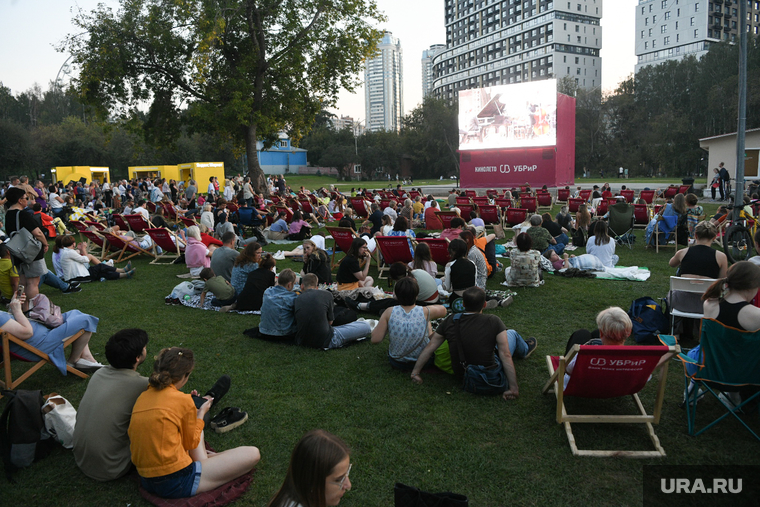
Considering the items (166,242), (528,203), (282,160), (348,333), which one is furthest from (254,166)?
(282,160)

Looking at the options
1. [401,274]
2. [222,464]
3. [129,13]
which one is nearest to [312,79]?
[129,13]

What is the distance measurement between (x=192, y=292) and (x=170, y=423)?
5134 millimetres

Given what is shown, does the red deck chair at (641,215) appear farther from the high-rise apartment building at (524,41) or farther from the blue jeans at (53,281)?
the high-rise apartment building at (524,41)

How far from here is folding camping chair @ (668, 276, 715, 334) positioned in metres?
4.87

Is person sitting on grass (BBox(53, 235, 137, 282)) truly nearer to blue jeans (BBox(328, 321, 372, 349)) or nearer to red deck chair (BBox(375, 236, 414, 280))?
red deck chair (BBox(375, 236, 414, 280))

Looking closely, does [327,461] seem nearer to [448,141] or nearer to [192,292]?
[192,292]

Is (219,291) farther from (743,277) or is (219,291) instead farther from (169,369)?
(743,277)

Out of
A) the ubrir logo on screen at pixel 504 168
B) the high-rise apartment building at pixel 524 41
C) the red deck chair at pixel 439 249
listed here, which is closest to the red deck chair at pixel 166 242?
the red deck chair at pixel 439 249

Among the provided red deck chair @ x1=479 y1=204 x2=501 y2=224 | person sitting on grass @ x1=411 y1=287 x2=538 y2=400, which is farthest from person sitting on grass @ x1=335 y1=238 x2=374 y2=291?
red deck chair @ x1=479 y1=204 x2=501 y2=224

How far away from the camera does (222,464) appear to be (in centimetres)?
303

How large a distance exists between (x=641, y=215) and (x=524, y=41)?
98869 mm

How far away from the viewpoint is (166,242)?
10.9 m

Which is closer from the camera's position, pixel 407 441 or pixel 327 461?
pixel 327 461

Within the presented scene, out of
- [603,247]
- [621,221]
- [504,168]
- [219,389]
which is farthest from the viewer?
[504,168]
